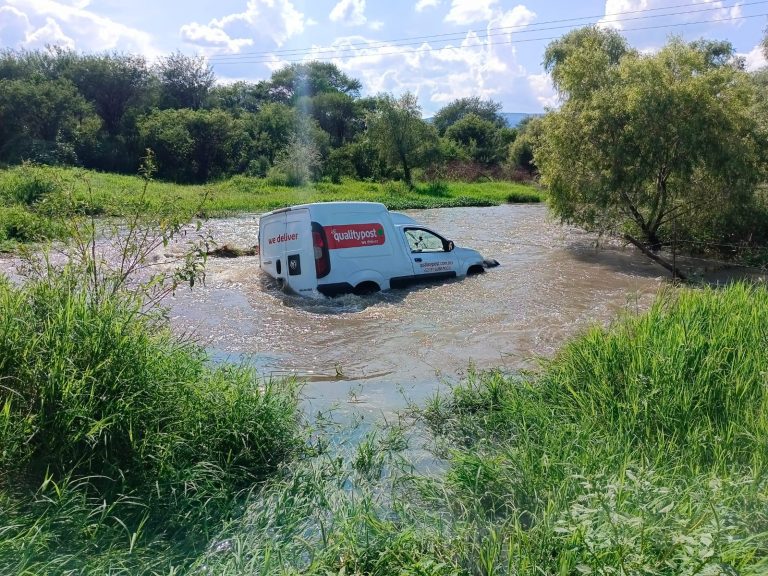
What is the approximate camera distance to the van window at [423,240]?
12.0 metres

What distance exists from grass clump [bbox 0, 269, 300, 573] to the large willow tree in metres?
14.0

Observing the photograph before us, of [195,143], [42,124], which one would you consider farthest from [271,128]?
[42,124]

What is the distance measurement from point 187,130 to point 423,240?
3662 cm

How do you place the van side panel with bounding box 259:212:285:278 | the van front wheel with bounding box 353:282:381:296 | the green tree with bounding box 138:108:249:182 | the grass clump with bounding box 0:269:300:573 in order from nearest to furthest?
the grass clump with bounding box 0:269:300:573 < the van side panel with bounding box 259:212:285:278 < the van front wheel with bounding box 353:282:381:296 < the green tree with bounding box 138:108:249:182

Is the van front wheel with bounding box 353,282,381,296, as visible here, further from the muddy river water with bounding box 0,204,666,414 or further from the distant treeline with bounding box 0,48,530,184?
the distant treeline with bounding box 0,48,530,184

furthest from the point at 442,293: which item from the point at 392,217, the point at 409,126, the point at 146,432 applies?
the point at 409,126

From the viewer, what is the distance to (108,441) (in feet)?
12.7

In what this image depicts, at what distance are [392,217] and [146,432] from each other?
26.6 feet

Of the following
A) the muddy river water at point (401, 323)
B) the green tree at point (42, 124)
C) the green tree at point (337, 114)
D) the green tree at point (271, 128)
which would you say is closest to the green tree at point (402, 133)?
the green tree at point (271, 128)

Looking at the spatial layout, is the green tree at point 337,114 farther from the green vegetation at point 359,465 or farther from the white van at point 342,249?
the green vegetation at point 359,465

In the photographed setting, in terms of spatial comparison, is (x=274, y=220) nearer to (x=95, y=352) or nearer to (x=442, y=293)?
(x=442, y=293)

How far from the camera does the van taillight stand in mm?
10203

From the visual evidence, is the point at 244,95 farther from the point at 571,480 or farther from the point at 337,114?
the point at 571,480

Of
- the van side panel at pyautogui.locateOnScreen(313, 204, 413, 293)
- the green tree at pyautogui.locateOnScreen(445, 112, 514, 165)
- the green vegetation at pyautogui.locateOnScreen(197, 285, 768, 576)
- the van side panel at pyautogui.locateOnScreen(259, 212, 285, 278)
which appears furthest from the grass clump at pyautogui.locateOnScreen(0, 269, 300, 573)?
the green tree at pyautogui.locateOnScreen(445, 112, 514, 165)
